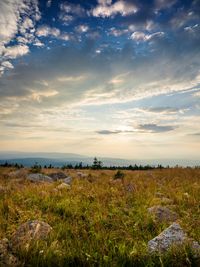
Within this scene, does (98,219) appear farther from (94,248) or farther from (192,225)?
(192,225)

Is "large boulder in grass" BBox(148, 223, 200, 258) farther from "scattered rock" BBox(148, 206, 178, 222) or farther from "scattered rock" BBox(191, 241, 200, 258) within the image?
"scattered rock" BBox(148, 206, 178, 222)

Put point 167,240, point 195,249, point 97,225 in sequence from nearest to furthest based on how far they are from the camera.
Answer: point 195,249
point 167,240
point 97,225

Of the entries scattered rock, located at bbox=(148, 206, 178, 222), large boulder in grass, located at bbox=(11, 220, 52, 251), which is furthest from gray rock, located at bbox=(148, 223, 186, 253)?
large boulder in grass, located at bbox=(11, 220, 52, 251)

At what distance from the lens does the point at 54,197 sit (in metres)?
8.67

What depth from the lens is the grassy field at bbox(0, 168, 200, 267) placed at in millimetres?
4172

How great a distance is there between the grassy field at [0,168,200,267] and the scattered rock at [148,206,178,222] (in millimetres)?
211

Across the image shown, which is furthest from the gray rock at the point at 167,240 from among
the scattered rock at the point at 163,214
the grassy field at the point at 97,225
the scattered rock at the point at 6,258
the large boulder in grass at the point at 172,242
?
the scattered rock at the point at 6,258

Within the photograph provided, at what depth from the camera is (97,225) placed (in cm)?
600

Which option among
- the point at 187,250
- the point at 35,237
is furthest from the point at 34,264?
the point at 187,250

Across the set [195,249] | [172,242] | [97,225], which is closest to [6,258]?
[97,225]

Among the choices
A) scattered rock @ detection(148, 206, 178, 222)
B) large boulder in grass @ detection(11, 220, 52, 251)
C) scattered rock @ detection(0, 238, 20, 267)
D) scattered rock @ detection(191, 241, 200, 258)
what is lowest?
scattered rock @ detection(0, 238, 20, 267)

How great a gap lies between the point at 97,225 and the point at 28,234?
67.4 inches

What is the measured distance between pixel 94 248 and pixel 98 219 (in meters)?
1.59

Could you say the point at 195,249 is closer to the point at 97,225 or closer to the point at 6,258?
the point at 97,225
